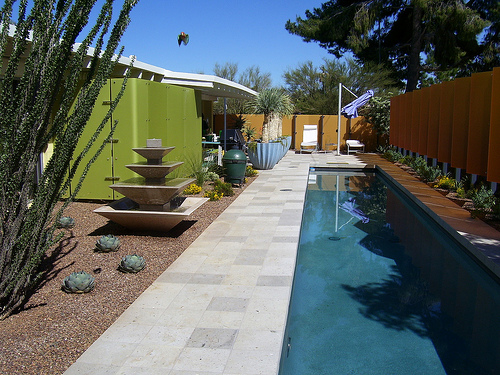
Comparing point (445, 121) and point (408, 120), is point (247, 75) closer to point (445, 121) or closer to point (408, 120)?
point (408, 120)

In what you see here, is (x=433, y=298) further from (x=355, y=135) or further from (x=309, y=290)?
(x=355, y=135)

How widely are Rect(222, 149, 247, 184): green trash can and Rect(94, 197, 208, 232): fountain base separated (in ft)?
14.7

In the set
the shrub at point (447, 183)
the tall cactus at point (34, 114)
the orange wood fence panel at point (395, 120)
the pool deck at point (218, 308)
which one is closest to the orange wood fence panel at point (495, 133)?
the pool deck at point (218, 308)

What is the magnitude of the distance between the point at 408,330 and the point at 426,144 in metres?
10.9

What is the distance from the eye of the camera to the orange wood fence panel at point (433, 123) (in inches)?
525

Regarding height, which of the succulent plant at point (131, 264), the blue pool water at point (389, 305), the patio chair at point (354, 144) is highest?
the patio chair at point (354, 144)

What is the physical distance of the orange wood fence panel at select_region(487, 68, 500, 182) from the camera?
8500 millimetres

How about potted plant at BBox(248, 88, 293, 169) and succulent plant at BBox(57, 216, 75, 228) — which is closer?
succulent plant at BBox(57, 216, 75, 228)

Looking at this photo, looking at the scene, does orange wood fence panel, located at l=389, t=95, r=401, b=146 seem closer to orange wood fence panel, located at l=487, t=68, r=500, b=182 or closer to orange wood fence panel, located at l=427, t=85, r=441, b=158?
orange wood fence panel, located at l=427, t=85, r=441, b=158

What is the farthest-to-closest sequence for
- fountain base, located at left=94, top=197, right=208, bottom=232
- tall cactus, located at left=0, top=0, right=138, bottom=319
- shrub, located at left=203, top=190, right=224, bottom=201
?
shrub, located at left=203, top=190, right=224, bottom=201
fountain base, located at left=94, top=197, right=208, bottom=232
tall cactus, located at left=0, top=0, right=138, bottom=319

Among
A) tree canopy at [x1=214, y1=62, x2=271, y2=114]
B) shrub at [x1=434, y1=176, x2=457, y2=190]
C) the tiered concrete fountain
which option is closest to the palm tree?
shrub at [x1=434, y1=176, x2=457, y2=190]

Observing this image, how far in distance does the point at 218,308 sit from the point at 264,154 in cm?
1151

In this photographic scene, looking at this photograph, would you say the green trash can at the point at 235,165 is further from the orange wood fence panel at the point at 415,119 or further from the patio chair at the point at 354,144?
the patio chair at the point at 354,144

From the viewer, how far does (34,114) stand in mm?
3936
